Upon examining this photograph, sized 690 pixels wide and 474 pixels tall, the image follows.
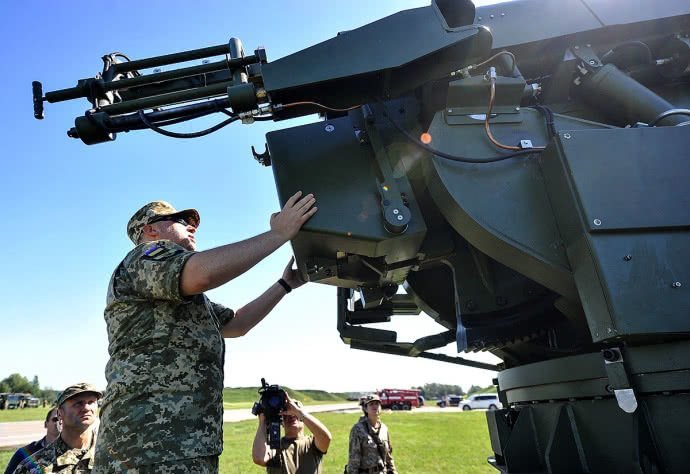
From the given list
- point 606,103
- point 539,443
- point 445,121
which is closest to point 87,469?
Answer: point 539,443

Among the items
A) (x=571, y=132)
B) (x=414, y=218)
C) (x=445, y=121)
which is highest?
(x=445, y=121)

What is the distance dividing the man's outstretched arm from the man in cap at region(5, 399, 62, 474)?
3.20 meters

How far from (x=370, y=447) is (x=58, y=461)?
4.56m

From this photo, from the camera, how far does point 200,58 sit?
265cm

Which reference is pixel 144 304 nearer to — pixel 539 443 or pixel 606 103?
pixel 539 443

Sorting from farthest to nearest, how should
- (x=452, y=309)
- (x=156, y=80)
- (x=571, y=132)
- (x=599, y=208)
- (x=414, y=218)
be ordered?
1. (x=452, y=309)
2. (x=156, y=80)
3. (x=414, y=218)
4. (x=571, y=132)
5. (x=599, y=208)

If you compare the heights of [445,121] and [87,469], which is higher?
[445,121]

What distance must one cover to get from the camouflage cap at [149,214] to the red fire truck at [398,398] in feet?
135

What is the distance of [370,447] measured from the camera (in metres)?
7.34

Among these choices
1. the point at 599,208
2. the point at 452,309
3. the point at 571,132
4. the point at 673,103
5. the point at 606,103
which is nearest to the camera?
the point at 599,208

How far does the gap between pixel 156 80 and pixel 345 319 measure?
1956mm

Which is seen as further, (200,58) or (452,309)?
(452,309)

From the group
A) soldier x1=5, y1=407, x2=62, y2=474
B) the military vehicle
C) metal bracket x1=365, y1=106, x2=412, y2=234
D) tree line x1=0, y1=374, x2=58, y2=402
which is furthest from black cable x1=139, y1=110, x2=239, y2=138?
tree line x1=0, y1=374, x2=58, y2=402

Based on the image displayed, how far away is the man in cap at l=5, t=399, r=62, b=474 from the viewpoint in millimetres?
4332
